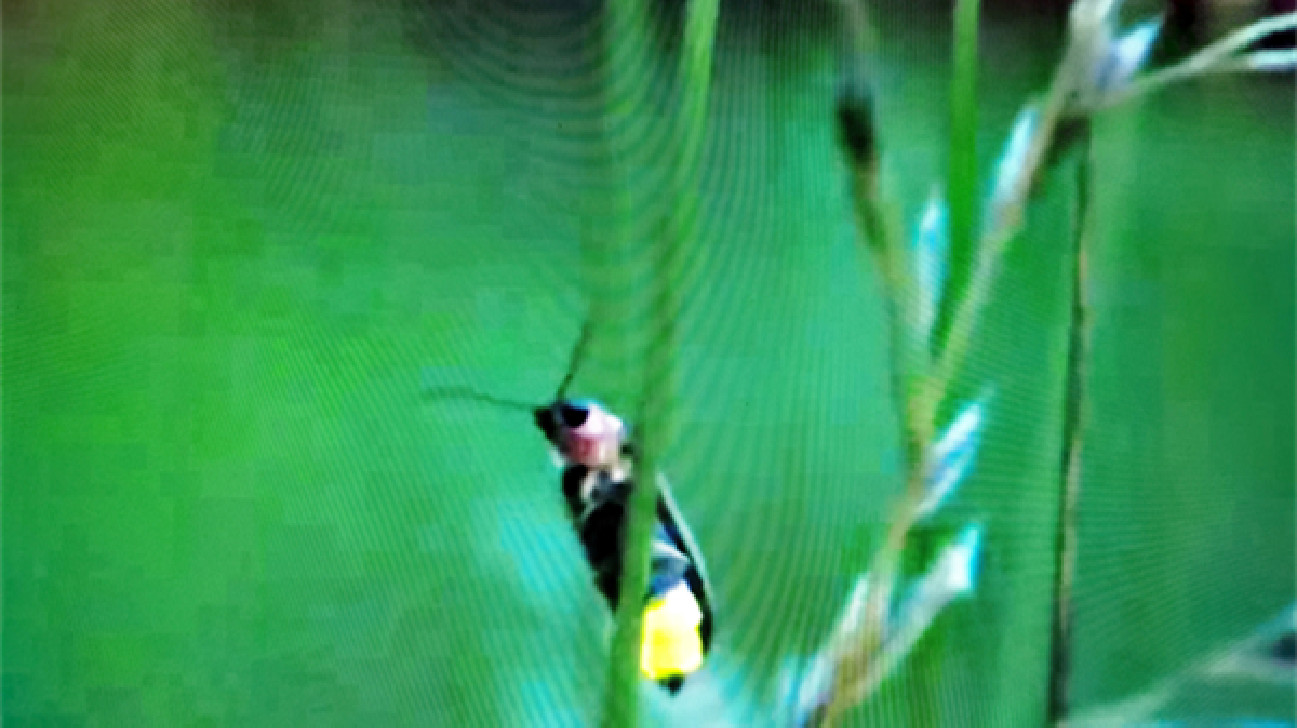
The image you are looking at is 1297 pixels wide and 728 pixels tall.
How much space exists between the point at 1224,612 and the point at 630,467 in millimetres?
514

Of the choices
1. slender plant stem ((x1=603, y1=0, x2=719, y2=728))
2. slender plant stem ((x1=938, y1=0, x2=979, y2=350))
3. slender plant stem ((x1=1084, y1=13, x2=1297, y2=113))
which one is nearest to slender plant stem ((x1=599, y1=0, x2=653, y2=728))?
slender plant stem ((x1=603, y1=0, x2=719, y2=728))

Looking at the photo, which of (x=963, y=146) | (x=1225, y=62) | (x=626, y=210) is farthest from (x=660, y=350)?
(x=1225, y=62)

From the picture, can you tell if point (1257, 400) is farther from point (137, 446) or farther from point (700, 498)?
point (137, 446)

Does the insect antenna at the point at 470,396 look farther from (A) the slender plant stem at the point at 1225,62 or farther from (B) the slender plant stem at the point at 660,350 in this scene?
(A) the slender plant stem at the point at 1225,62

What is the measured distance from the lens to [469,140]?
2.15ft

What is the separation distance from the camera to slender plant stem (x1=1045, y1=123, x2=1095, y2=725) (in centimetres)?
80

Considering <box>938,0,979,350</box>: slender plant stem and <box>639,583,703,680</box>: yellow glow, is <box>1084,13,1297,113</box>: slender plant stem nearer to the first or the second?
<box>938,0,979,350</box>: slender plant stem

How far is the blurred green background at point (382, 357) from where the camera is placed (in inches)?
24.5

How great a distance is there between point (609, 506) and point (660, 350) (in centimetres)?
10

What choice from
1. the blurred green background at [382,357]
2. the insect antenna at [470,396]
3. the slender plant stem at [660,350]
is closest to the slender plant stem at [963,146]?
the blurred green background at [382,357]

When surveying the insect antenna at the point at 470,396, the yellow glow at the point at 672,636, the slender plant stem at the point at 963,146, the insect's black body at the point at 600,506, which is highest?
the slender plant stem at the point at 963,146

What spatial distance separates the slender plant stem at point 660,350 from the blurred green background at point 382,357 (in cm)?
1

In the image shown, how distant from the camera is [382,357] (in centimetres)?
65

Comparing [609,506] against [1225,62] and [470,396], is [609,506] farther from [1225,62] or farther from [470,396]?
[1225,62]
